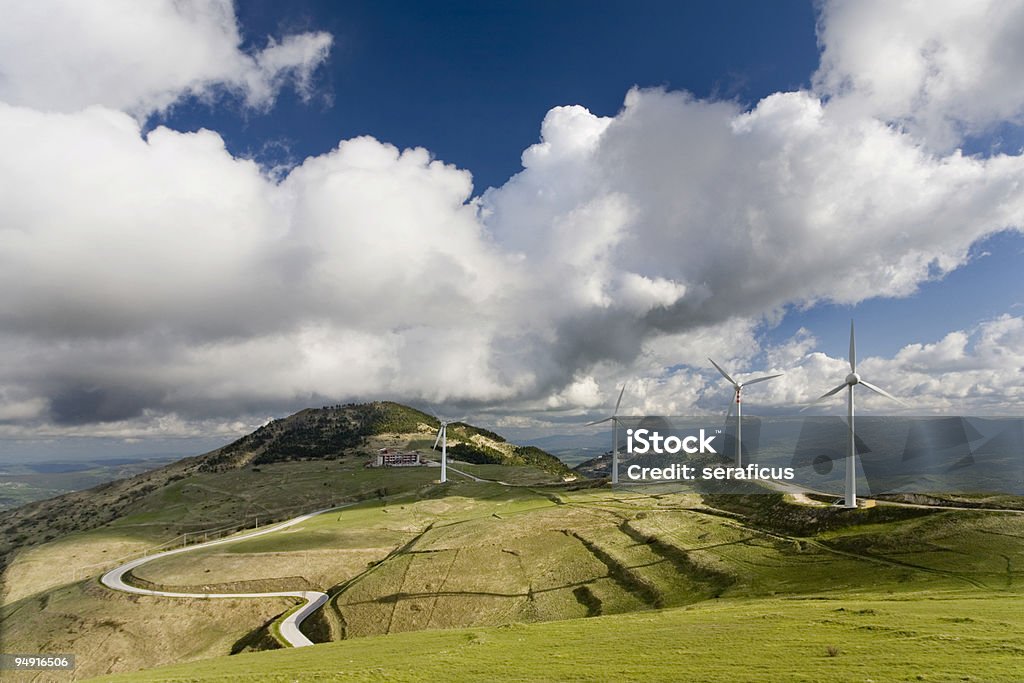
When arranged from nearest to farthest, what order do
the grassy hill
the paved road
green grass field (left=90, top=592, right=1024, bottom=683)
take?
green grass field (left=90, top=592, right=1024, bottom=683)
the grassy hill
the paved road

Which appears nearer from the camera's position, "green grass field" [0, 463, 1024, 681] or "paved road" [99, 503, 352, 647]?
"green grass field" [0, 463, 1024, 681]

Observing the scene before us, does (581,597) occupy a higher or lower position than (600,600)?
lower

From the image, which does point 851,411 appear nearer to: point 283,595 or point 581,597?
point 581,597

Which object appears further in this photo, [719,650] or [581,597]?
[581,597]

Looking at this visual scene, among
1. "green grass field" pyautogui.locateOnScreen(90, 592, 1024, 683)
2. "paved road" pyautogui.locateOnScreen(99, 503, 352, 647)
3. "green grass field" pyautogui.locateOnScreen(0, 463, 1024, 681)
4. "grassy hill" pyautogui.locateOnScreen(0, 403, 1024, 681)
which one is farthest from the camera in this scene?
"paved road" pyautogui.locateOnScreen(99, 503, 352, 647)

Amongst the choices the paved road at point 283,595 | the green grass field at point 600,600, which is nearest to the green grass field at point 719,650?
the green grass field at point 600,600

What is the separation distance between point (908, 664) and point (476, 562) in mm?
98960

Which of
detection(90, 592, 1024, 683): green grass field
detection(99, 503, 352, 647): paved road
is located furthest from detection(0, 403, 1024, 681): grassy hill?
detection(99, 503, 352, 647): paved road

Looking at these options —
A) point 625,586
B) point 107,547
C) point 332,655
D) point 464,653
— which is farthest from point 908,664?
point 107,547

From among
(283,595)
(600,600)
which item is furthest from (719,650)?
(283,595)

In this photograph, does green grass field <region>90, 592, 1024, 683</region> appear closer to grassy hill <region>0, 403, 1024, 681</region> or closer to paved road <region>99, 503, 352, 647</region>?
grassy hill <region>0, 403, 1024, 681</region>

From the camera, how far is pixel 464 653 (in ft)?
180

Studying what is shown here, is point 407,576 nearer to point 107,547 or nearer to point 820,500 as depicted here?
point 820,500

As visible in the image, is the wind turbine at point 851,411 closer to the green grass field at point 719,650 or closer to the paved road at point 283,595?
the green grass field at point 719,650
